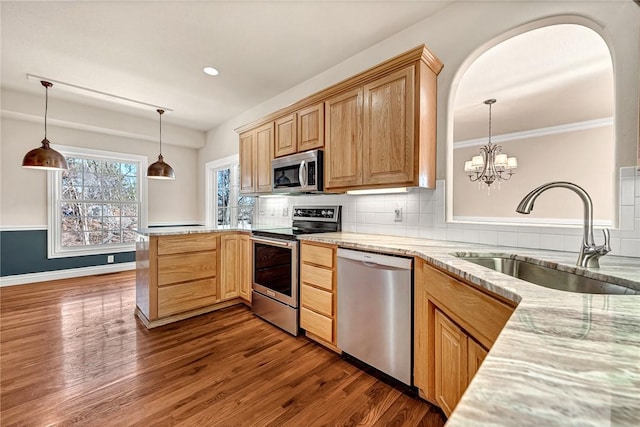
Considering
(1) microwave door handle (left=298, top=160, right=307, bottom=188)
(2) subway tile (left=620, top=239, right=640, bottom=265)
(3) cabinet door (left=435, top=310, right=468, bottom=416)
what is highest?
(1) microwave door handle (left=298, top=160, right=307, bottom=188)

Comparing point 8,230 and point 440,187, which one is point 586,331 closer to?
point 440,187

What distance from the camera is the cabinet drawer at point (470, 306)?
39.0 inches

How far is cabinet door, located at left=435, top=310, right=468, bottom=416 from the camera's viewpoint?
48.9 inches

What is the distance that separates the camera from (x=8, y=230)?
12.6 ft

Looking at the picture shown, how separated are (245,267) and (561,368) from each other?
2.99 meters

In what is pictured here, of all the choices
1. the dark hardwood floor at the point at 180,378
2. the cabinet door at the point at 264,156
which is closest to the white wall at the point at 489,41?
the cabinet door at the point at 264,156

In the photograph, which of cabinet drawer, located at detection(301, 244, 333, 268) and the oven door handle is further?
the oven door handle

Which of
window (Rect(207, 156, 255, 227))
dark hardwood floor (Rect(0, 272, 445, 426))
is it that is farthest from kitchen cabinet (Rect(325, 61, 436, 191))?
window (Rect(207, 156, 255, 227))

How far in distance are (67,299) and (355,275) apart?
3694 mm

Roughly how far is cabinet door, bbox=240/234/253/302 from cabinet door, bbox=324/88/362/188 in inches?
49.4

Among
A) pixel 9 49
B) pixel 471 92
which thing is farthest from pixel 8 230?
pixel 471 92

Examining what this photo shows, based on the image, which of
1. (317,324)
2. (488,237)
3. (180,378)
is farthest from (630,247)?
(180,378)

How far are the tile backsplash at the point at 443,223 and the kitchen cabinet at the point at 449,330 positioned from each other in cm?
65

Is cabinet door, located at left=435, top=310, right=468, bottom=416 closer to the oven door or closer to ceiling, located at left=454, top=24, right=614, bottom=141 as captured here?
the oven door
